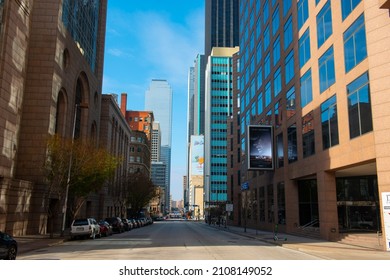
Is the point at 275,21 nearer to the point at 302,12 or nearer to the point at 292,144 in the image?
the point at 302,12

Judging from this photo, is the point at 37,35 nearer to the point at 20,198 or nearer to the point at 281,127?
the point at 20,198

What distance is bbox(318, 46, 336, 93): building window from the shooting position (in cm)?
2999

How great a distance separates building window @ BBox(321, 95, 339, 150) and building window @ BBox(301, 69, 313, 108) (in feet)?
11.7

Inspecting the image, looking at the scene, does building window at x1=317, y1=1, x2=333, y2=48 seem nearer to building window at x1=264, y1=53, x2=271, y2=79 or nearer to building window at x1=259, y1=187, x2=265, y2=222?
building window at x1=264, y1=53, x2=271, y2=79

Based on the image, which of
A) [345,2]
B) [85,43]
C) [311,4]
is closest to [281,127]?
[311,4]

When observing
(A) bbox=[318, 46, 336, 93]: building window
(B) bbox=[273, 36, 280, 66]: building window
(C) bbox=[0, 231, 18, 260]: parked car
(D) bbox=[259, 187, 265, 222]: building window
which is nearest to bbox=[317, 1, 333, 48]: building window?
(A) bbox=[318, 46, 336, 93]: building window

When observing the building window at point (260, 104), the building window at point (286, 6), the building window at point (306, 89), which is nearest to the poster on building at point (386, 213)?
the building window at point (306, 89)

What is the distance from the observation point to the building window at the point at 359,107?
2409 cm

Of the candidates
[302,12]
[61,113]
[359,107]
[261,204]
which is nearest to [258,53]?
[302,12]

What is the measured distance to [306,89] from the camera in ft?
118

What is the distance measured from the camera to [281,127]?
43906 millimetres

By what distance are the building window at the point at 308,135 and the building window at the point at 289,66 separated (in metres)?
6.40

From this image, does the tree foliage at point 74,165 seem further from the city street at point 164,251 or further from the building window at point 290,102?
the building window at point 290,102

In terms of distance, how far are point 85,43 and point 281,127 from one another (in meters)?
29.1
